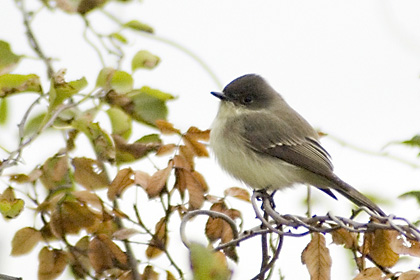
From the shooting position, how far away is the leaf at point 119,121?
2773 mm

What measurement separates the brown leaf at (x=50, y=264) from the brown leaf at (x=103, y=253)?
0.20m

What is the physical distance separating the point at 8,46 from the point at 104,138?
26.2 inches

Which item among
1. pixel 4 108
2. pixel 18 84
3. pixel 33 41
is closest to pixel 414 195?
pixel 18 84

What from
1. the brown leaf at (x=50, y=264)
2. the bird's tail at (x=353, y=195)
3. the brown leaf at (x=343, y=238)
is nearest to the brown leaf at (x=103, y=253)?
the brown leaf at (x=50, y=264)

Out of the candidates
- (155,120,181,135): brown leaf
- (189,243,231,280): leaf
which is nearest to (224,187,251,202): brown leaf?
(155,120,181,135): brown leaf

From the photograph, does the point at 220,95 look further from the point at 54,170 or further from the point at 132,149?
the point at 54,170

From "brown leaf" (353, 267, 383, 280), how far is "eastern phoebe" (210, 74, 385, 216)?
136 cm

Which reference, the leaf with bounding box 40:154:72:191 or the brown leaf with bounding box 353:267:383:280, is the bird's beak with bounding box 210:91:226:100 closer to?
the leaf with bounding box 40:154:72:191

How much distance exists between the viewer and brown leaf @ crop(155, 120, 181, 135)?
2.65 metres

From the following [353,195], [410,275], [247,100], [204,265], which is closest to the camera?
[204,265]

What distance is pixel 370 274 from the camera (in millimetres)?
2070

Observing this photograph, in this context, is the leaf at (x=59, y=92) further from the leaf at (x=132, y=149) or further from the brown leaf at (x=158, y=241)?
the brown leaf at (x=158, y=241)

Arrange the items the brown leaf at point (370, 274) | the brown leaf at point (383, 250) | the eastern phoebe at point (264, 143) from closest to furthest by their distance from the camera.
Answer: the brown leaf at point (370, 274)
the brown leaf at point (383, 250)
the eastern phoebe at point (264, 143)

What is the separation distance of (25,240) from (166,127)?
704 mm
